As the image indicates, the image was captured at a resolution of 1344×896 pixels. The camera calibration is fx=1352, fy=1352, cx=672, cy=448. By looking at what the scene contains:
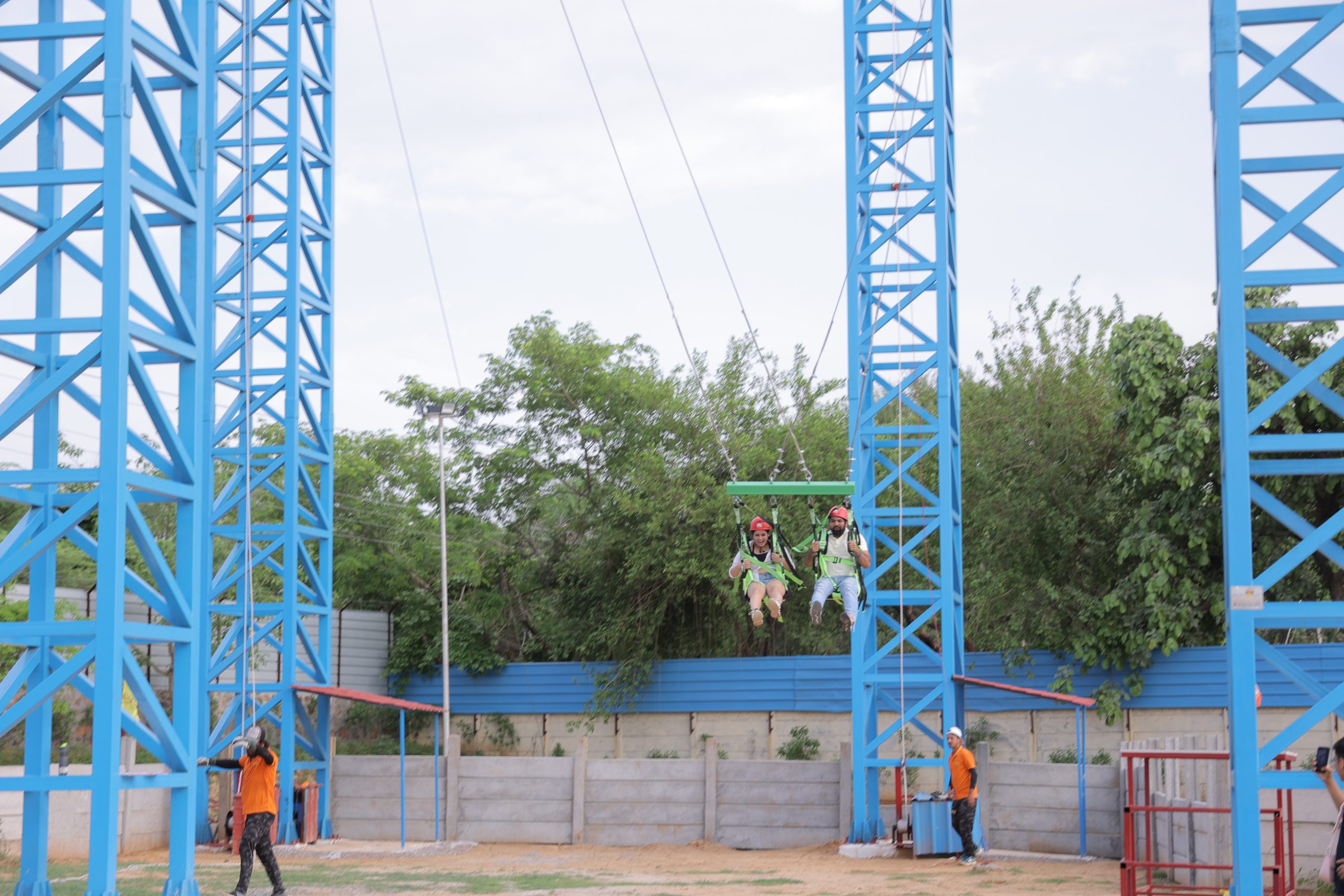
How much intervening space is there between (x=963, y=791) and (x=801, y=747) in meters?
10.8

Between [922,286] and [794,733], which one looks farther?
[794,733]

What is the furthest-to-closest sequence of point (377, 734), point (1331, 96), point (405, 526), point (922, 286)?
point (405, 526) → point (377, 734) → point (922, 286) → point (1331, 96)

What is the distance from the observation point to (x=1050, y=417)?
28609 mm

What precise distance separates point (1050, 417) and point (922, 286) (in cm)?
968

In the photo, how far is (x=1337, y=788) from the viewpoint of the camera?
301 inches

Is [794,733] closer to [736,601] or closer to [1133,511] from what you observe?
[736,601]

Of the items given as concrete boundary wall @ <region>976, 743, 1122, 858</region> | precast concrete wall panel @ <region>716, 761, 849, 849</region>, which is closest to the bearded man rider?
concrete boundary wall @ <region>976, 743, 1122, 858</region>

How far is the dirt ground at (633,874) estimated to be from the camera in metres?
15.5

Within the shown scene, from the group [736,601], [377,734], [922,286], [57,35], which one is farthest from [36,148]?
[377,734]

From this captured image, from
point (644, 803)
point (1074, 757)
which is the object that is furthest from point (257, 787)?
point (1074, 757)

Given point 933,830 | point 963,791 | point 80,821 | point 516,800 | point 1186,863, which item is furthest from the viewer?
point 516,800

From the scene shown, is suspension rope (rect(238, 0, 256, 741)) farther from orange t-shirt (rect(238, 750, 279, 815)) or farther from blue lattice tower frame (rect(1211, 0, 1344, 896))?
blue lattice tower frame (rect(1211, 0, 1344, 896))

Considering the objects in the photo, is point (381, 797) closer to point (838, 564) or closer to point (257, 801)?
point (257, 801)

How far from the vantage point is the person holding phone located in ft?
24.6
